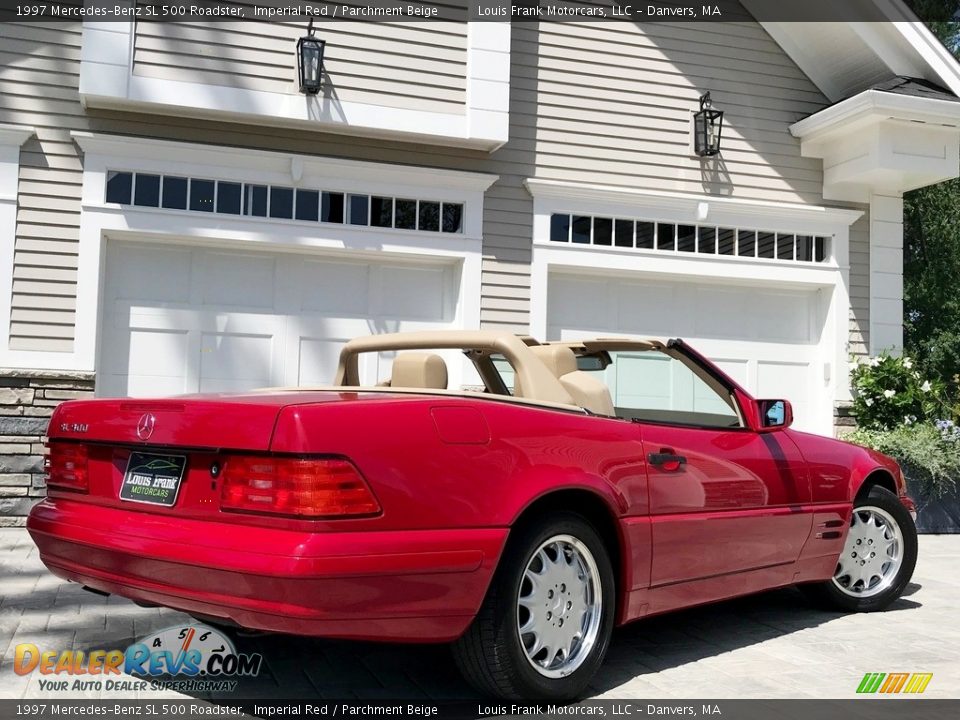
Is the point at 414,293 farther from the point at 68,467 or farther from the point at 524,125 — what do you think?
the point at 68,467

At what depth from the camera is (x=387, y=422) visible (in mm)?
2986

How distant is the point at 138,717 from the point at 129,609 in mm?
1693

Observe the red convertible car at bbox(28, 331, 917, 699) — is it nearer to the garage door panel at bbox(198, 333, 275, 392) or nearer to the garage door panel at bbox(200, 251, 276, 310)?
the garage door panel at bbox(198, 333, 275, 392)

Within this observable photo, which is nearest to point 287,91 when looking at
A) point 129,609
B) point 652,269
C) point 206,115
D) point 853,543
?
point 206,115

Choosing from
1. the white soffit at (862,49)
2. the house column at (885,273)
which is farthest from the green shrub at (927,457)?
the white soffit at (862,49)

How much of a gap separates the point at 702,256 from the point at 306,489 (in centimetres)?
735

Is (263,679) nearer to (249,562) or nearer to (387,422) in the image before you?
(249,562)

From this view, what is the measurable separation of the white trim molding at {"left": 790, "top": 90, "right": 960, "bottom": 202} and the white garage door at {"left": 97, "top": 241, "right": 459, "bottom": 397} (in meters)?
4.23

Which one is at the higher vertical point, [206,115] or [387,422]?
[206,115]

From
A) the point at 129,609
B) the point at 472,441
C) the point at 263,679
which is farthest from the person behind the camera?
the point at 129,609

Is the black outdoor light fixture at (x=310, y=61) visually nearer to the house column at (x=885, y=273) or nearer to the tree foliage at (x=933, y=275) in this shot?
the house column at (x=885, y=273)

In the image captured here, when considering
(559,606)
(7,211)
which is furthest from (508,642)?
(7,211)

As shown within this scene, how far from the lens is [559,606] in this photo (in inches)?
135

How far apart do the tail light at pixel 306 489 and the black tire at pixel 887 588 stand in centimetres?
299
